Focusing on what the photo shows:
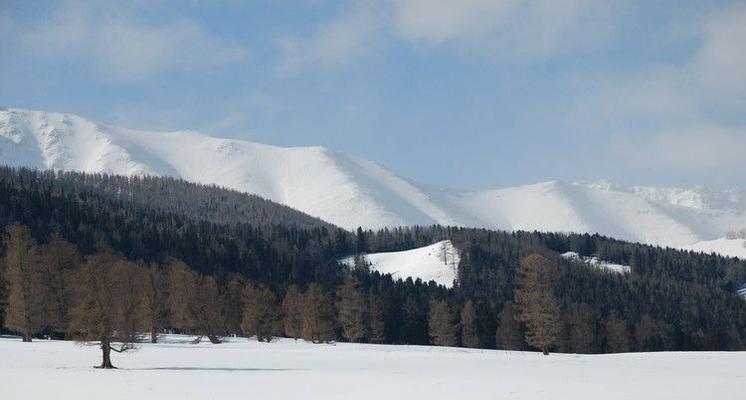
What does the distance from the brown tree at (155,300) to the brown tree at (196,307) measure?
2089 millimetres

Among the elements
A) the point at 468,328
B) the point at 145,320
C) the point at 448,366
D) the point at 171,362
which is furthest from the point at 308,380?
the point at 468,328

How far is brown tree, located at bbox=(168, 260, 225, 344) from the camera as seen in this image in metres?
94.0

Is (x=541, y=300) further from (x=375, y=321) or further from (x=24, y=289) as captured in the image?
(x=375, y=321)

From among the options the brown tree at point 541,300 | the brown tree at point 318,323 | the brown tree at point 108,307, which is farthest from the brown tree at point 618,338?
the brown tree at point 108,307

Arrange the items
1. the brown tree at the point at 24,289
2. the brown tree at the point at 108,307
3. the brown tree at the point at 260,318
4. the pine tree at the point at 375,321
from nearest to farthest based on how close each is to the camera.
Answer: the brown tree at the point at 108,307 < the brown tree at the point at 24,289 < the brown tree at the point at 260,318 < the pine tree at the point at 375,321

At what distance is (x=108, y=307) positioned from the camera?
56219mm

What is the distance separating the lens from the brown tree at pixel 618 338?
14188cm

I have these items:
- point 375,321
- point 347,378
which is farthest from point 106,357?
point 375,321

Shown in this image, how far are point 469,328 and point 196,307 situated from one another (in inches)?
2284

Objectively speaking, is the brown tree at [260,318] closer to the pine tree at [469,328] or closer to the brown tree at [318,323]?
the brown tree at [318,323]

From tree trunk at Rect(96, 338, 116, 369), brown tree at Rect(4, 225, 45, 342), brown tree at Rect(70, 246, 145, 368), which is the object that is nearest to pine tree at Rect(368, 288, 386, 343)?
brown tree at Rect(70, 246, 145, 368)

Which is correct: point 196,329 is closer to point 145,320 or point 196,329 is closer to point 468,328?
point 145,320

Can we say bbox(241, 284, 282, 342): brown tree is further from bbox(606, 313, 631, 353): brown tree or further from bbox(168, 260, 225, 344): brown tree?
bbox(606, 313, 631, 353): brown tree

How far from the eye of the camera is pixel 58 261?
95.1 meters
